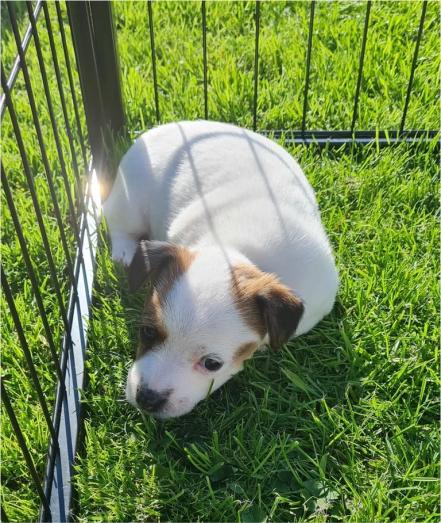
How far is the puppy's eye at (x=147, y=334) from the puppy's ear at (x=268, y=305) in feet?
0.99

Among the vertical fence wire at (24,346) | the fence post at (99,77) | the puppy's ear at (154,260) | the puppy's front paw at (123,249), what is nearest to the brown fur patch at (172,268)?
the puppy's ear at (154,260)

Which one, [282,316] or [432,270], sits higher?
[282,316]

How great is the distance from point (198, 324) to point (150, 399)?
30 cm

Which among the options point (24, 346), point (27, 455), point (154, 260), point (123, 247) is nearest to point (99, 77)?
point (123, 247)

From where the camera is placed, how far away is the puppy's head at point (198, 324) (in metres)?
2.19

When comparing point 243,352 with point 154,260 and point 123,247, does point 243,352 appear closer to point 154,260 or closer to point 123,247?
point 154,260

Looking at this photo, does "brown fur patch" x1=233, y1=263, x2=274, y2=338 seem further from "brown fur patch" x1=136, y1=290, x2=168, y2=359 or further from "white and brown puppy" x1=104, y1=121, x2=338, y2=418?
"brown fur patch" x1=136, y1=290, x2=168, y2=359

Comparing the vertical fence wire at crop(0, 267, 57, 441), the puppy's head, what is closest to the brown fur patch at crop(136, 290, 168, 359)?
the puppy's head

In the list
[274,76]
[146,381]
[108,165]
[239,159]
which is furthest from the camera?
[274,76]

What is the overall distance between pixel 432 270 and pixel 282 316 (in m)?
1.10

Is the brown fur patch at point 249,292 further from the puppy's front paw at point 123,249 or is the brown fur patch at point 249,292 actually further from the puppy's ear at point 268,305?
the puppy's front paw at point 123,249

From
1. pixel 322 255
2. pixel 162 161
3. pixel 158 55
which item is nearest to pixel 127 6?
pixel 158 55

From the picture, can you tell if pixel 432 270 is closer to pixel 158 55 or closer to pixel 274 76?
pixel 274 76

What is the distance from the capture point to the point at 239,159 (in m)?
2.98
